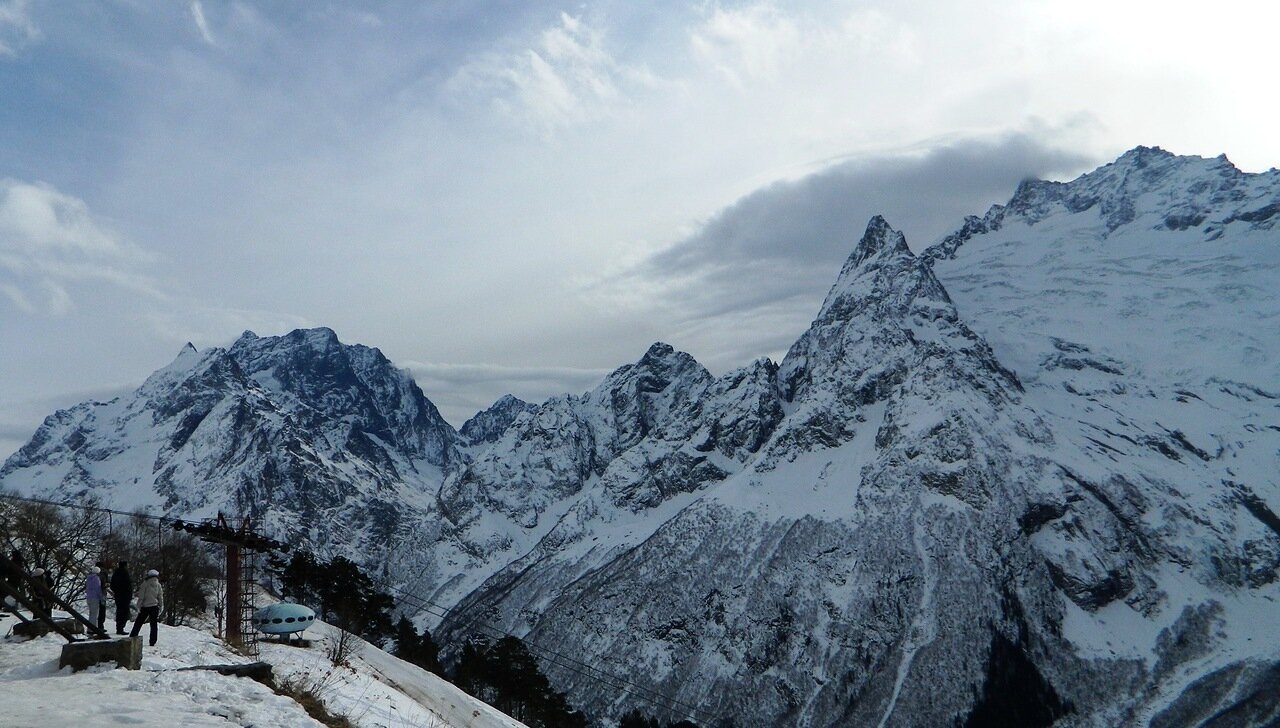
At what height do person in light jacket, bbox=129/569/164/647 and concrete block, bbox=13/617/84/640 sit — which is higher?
person in light jacket, bbox=129/569/164/647

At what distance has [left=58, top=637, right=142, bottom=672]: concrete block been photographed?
18.6 metres

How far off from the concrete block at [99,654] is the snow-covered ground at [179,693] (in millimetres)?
244

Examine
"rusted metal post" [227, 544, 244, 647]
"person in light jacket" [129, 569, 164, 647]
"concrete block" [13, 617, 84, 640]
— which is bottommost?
"rusted metal post" [227, 544, 244, 647]

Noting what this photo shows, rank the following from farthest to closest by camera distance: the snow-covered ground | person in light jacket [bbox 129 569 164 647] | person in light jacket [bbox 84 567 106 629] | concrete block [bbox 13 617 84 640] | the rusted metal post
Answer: the rusted metal post → person in light jacket [bbox 84 567 106 629] → concrete block [bbox 13 617 84 640] → person in light jacket [bbox 129 569 164 647] → the snow-covered ground

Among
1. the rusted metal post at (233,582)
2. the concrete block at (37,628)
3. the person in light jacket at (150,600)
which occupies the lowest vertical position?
the rusted metal post at (233,582)

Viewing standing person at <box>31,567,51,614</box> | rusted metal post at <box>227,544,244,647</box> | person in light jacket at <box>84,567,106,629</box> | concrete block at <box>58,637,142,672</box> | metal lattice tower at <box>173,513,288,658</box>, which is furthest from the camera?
rusted metal post at <box>227,544,244,647</box>

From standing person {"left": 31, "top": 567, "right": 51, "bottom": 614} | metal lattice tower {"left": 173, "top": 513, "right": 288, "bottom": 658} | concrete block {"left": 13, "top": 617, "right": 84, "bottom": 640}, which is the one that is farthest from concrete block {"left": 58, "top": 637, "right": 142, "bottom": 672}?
metal lattice tower {"left": 173, "top": 513, "right": 288, "bottom": 658}

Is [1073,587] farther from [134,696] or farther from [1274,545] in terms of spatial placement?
[134,696]

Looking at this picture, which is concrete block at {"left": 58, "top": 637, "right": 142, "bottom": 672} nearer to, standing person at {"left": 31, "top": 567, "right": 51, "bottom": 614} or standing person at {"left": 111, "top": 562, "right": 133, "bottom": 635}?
standing person at {"left": 31, "top": 567, "right": 51, "bottom": 614}

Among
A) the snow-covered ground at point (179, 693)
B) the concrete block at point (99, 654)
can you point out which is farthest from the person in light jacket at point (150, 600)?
the concrete block at point (99, 654)

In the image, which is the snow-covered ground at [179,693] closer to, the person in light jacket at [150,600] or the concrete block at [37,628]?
the concrete block at [37,628]

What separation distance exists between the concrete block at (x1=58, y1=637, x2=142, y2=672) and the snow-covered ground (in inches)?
9.6

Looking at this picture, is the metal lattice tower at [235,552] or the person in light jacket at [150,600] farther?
the metal lattice tower at [235,552]

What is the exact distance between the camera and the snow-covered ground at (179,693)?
48.9ft
